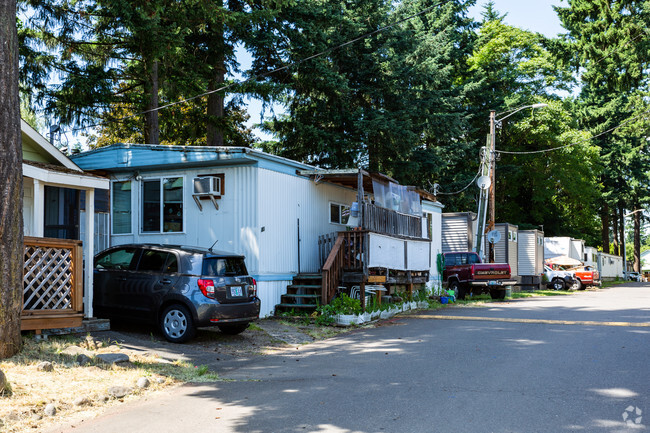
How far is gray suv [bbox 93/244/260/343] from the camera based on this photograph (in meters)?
10.9

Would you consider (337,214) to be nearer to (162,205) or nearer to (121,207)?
(162,205)

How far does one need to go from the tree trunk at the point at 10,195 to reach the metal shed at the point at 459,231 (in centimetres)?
2324

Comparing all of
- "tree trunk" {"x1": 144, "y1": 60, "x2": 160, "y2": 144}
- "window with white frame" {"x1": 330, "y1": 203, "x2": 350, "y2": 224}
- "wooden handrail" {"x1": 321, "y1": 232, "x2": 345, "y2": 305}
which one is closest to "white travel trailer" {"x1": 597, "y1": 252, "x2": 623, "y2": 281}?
"window with white frame" {"x1": 330, "y1": 203, "x2": 350, "y2": 224}

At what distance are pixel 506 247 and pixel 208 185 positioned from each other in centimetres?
2037

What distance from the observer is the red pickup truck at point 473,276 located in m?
23.1

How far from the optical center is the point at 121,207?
653 inches

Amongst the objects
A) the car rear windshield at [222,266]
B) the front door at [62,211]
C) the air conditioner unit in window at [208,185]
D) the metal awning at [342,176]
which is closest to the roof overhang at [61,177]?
the car rear windshield at [222,266]

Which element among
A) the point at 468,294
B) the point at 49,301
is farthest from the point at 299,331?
the point at 468,294

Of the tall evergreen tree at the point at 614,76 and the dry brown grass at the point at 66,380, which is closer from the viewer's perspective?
the dry brown grass at the point at 66,380

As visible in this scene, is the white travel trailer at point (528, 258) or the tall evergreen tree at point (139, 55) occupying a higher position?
the tall evergreen tree at point (139, 55)

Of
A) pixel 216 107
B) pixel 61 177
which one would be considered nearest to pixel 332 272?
pixel 61 177

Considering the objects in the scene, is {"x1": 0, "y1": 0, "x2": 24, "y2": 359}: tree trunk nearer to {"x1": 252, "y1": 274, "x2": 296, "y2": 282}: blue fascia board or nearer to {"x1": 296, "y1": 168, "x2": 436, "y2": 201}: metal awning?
{"x1": 252, "y1": 274, "x2": 296, "y2": 282}: blue fascia board

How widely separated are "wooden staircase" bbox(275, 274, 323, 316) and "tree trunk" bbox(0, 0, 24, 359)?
771 cm

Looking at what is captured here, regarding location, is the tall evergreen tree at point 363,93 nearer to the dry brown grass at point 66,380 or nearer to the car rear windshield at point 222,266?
the car rear windshield at point 222,266
